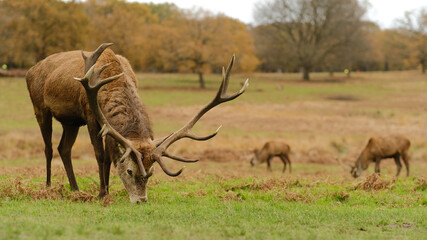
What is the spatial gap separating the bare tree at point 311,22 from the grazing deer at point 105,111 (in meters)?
61.9

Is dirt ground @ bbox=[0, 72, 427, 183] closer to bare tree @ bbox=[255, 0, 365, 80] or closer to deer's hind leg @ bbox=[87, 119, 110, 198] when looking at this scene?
deer's hind leg @ bbox=[87, 119, 110, 198]

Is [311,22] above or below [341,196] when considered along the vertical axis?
above

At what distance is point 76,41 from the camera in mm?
56812

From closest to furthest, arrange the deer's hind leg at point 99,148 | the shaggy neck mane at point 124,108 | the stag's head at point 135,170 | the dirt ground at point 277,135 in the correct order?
the stag's head at point 135,170
the shaggy neck mane at point 124,108
the deer's hind leg at point 99,148
the dirt ground at point 277,135

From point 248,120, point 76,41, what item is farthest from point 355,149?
point 76,41

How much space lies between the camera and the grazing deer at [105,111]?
818 cm

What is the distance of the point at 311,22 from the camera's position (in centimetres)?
7238

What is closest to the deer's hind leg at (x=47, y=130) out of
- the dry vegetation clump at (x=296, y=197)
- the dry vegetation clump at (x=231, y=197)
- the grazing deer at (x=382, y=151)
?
the dry vegetation clump at (x=231, y=197)

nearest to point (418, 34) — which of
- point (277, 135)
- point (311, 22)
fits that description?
point (311, 22)

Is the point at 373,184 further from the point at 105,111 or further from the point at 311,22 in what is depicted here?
the point at 311,22

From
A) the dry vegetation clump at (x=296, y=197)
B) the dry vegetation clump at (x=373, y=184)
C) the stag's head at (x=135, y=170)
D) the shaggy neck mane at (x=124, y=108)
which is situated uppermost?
the shaggy neck mane at (x=124, y=108)

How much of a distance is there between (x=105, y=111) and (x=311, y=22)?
218 feet

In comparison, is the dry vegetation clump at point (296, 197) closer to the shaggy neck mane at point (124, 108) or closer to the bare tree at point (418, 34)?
the shaggy neck mane at point (124, 108)

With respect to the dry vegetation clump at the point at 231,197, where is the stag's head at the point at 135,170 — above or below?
above
